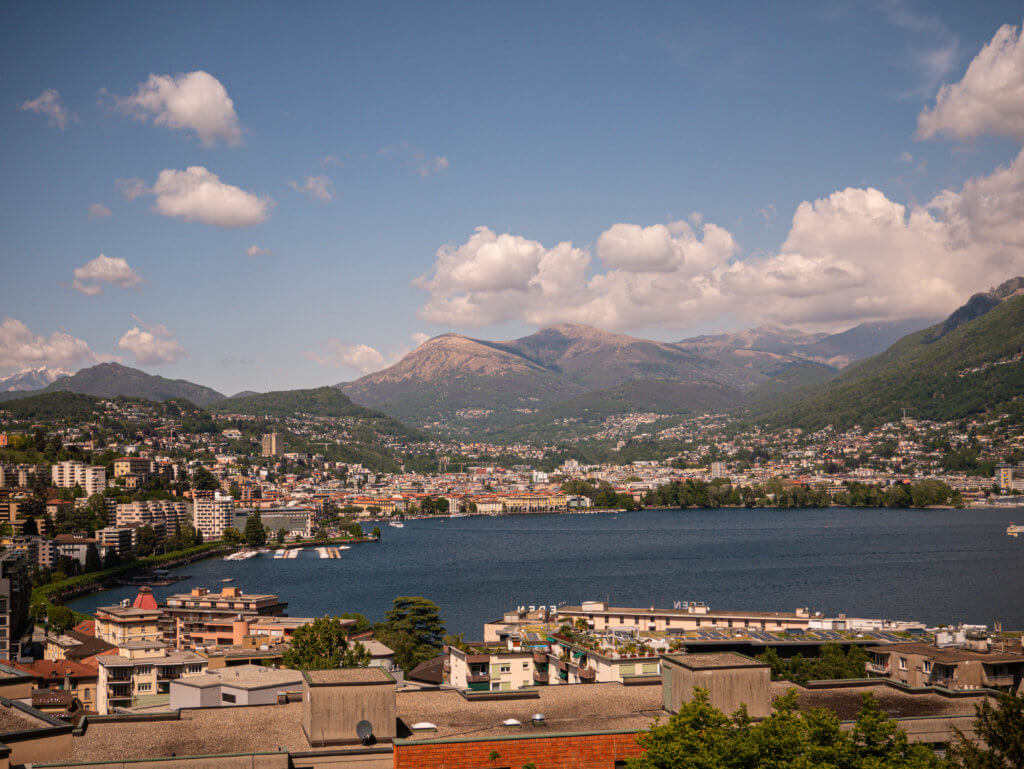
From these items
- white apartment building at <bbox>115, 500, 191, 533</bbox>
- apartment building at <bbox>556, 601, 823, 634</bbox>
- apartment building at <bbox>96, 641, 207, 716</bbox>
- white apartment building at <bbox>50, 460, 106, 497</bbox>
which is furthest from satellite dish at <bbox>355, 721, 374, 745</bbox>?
white apartment building at <bbox>50, 460, 106, 497</bbox>

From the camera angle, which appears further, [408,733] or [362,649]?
[362,649]

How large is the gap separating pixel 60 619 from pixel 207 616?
6.89 m

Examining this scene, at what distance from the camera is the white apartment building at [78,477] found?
268 feet

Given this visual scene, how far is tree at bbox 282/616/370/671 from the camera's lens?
16875mm

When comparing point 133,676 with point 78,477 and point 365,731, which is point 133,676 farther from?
point 78,477

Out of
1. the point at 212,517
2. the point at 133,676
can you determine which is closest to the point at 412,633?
the point at 133,676

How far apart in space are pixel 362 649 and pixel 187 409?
6031 inches

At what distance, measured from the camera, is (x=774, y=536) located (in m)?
71.5

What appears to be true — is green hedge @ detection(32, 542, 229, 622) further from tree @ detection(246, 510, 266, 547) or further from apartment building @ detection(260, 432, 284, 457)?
apartment building @ detection(260, 432, 284, 457)

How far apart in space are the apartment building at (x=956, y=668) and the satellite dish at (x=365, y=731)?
290 inches

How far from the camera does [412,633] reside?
2638cm

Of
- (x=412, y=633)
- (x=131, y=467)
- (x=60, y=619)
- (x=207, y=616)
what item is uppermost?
(x=131, y=467)

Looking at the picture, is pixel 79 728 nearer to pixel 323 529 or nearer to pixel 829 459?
pixel 323 529

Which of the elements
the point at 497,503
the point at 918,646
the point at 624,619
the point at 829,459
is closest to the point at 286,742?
the point at 918,646
